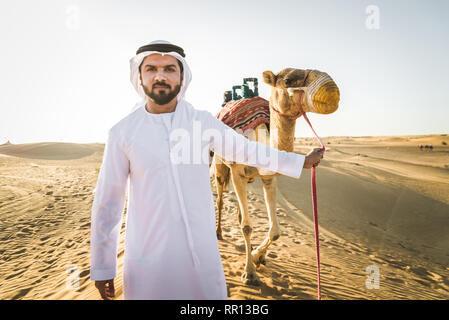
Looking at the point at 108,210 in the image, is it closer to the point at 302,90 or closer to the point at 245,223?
the point at 302,90

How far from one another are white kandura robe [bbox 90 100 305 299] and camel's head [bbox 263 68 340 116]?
1355mm

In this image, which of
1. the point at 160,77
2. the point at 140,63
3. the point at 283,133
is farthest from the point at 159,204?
the point at 283,133

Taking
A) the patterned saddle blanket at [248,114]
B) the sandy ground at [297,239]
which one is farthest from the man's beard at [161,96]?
the sandy ground at [297,239]

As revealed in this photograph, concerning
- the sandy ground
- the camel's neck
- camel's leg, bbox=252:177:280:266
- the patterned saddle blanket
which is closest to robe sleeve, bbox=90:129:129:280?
the sandy ground

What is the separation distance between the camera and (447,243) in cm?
806

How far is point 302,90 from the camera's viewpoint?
2.59 meters

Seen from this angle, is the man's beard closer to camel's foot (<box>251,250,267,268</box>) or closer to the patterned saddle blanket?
the patterned saddle blanket

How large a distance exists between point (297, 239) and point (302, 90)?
496cm

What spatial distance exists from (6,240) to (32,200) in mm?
3589

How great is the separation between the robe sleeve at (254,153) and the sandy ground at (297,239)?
196 cm

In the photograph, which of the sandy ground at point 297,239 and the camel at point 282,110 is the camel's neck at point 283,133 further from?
the sandy ground at point 297,239

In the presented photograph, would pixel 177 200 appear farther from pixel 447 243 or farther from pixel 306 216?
pixel 447 243

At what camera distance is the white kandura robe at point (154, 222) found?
171cm

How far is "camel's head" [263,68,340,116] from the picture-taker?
233 cm
